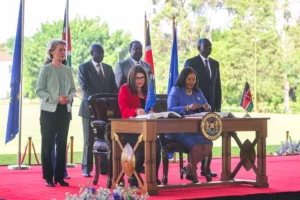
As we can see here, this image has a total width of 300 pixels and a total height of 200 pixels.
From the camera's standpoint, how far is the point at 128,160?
21.2 ft

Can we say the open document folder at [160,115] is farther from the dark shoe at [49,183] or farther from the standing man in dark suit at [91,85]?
the standing man in dark suit at [91,85]

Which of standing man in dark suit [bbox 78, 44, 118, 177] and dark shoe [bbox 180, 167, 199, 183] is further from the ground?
standing man in dark suit [bbox 78, 44, 118, 177]

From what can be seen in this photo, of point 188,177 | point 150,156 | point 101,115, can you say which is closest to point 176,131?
point 150,156

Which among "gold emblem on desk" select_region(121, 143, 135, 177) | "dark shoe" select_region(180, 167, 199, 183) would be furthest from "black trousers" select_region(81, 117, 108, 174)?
"gold emblem on desk" select_region(121, 143, 135, 177)

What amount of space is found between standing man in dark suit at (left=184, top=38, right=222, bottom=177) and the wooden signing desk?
0.73m

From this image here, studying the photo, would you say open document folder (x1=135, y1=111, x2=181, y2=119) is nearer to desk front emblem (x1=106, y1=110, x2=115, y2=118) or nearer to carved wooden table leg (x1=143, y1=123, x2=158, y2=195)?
carved wooden table leg (x1=143, y1=123, x2=158, y2=195)

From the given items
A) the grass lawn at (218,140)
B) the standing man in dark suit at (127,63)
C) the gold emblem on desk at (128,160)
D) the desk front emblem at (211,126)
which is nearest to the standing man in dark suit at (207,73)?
the standing man in dark suit at (127,63)

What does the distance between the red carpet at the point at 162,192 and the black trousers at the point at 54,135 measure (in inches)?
6.7

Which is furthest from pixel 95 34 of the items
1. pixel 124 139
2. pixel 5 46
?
pixel 124 139

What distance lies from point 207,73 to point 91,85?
4.20 ft

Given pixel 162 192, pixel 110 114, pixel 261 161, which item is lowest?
pixel 162 192

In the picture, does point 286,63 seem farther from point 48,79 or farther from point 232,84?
point 48,79

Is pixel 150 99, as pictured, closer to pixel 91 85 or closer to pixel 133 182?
pixel 133 182

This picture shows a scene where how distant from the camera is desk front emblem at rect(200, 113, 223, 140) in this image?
6668mm
